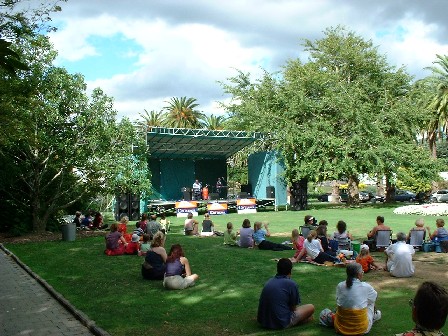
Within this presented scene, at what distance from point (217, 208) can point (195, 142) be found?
607 centimetres

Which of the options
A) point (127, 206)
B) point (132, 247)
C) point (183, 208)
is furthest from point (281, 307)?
point (183, 208)

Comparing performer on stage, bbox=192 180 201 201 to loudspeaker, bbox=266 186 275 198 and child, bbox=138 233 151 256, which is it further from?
child, bbox=138 233 151 256

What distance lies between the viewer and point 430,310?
3.14 meters

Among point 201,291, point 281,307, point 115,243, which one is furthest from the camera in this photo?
point 115,243

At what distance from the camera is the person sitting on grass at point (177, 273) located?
8992 millimetres

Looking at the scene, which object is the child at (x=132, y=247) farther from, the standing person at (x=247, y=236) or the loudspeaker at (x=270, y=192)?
the loudspeaker at (x=270, y=192)

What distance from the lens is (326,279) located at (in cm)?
955

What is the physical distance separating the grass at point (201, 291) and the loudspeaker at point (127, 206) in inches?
403

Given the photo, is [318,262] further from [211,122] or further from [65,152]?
[211,122]

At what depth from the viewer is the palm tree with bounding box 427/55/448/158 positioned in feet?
133

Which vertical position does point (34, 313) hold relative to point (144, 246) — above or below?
below

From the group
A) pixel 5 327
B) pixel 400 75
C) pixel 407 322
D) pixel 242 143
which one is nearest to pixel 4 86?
pixel 5 327

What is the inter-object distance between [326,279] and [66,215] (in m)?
20.2

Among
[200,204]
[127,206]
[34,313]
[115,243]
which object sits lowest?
[34,313]
